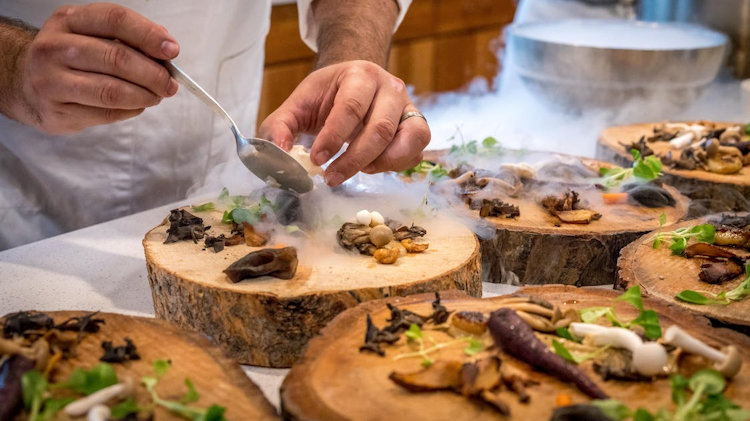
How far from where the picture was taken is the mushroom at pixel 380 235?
1.91 meters

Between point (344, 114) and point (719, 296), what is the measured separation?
94 centimetres

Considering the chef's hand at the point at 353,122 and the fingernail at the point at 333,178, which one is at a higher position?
the chef's hand at the point at 353,122

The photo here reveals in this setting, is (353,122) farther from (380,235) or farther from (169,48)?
(169,48)

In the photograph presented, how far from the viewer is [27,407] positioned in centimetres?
122

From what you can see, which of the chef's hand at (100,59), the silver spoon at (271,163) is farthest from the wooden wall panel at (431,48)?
the chef's hand at (100,59)

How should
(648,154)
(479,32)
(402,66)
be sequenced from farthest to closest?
1. (479,32)
2. (402,66)
3. (648,154)

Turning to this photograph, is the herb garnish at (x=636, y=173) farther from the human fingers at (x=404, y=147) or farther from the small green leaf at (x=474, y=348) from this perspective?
the small green leaf at (x=474, y=348)

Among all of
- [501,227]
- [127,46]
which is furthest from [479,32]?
[127,46]

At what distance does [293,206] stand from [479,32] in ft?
15.8

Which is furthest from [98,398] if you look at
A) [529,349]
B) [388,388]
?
[529,349]

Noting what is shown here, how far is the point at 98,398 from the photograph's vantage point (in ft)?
3.94

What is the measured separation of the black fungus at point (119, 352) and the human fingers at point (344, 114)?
742 millimetres

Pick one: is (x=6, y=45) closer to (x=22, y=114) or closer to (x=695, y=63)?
(x=22, y=114)

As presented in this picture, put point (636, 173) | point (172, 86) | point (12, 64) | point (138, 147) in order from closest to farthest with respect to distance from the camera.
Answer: point (172, 86), point (12, 64), point (636, 173), point (138, 147)
